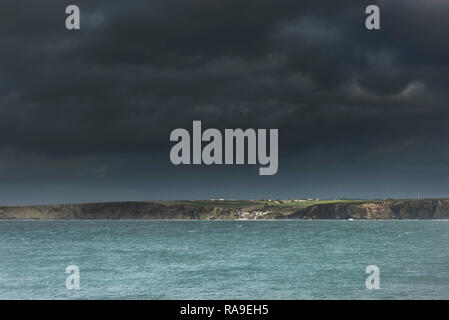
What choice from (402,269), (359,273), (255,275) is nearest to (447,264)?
(402,269)

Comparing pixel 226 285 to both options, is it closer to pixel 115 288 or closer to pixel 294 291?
pixel 294 291

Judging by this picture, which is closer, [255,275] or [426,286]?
[426,286]

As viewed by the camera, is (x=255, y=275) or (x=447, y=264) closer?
(x=255, y=275)

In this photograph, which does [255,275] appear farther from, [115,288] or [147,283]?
[115,288]

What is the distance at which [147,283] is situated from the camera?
172 ft
